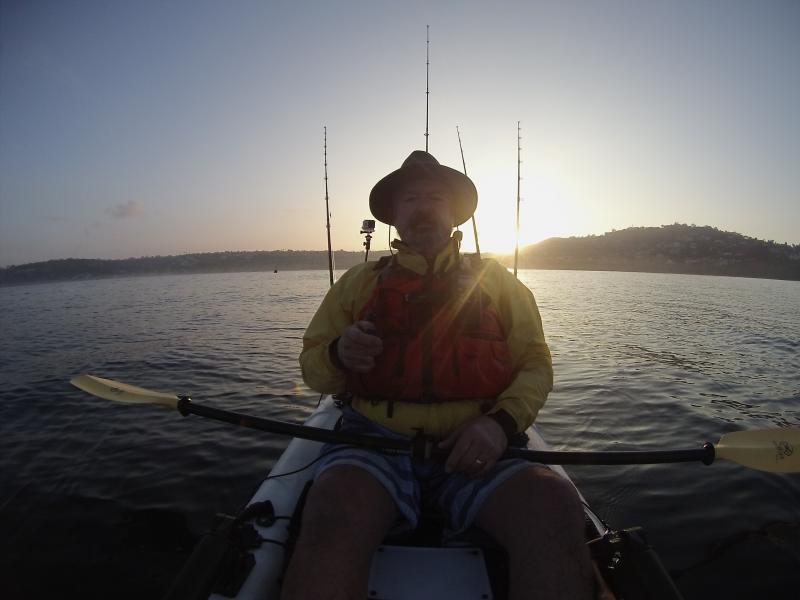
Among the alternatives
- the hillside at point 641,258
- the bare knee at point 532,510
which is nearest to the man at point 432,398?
the bare knee at point 532,510

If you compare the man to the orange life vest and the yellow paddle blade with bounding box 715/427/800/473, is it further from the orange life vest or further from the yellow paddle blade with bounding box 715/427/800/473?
the yellow paddle blade with bounding box 715/427/800/473

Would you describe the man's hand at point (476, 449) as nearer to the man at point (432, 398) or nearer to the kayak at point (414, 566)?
the man at point (432, 398)

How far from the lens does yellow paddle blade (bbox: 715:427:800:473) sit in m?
3.31

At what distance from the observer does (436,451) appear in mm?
2543

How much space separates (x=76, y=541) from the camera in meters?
4.68

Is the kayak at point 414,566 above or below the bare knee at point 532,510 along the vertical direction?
below

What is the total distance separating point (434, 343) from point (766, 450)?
2.87 metres

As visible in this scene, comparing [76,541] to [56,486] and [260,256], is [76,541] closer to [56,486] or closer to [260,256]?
[56,486]

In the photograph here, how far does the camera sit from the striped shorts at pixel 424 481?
8.08ft

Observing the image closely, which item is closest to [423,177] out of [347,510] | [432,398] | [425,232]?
[425,232]

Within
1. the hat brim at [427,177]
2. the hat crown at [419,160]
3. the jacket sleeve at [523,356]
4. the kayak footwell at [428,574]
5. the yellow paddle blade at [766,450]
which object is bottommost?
the kayak footwell at [428,574]

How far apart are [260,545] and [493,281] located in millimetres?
2379

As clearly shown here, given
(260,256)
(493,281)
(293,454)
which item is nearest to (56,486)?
(293,454)

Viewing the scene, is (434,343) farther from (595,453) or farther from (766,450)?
(766,450)
